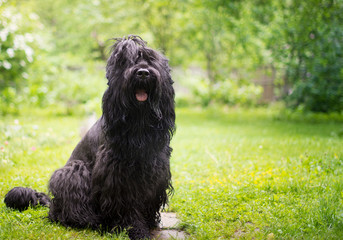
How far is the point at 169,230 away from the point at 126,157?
1037 millimetres

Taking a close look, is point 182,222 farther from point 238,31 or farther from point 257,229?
point 238,31

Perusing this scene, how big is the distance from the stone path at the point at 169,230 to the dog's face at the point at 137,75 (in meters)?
1.33

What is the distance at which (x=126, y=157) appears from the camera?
125 inches

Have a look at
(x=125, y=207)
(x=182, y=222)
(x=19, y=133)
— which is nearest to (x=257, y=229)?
(x=182, y=222)

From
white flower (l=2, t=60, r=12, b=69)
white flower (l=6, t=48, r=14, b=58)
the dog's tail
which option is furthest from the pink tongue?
white flower (l=6, t=48, r=14, b=58)

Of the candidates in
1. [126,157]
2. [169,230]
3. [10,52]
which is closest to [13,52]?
[10,52]

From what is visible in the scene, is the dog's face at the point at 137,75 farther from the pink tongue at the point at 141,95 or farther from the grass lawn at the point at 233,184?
the grass lawn at the point at 233,184

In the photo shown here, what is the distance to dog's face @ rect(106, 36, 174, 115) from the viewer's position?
298 cm

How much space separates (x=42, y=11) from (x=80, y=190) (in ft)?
68.1

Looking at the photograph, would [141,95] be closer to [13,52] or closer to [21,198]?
[21,198]

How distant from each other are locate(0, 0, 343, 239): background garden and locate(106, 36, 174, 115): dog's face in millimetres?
454

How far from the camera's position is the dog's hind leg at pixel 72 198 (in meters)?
3.42

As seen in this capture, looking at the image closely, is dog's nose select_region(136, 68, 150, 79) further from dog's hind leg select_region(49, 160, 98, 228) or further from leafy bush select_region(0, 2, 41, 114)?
leafy bush select_region(0, 2, 41, 114)

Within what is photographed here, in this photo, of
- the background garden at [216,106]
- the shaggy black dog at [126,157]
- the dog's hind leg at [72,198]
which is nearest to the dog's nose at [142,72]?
the shaggy black dog at [126,157]
